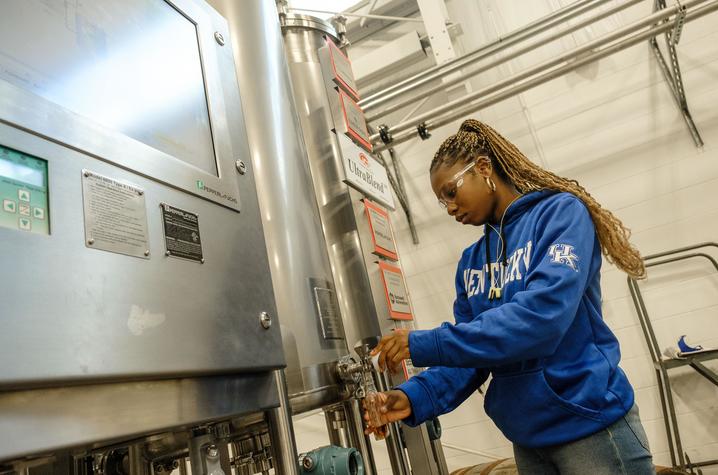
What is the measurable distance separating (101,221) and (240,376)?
26 centimetres

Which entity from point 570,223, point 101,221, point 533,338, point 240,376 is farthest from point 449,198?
point 101,221

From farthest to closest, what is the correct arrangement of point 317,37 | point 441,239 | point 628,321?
point 441,239 → point 628,321 → point 317,37

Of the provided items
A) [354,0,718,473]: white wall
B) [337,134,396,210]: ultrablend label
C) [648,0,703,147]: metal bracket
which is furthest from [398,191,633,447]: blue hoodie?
[648,0,703,147]: metal bracket

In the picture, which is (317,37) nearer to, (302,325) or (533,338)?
(302,325)

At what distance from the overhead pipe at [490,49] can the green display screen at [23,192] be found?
8.38 ft

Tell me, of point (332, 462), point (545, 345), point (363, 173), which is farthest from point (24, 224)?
point (363, 173)

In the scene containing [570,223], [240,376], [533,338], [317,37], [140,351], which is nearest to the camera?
[140,351]

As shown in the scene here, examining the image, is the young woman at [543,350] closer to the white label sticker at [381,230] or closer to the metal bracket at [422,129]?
the white label sticker at [381,230]

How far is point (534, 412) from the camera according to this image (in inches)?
38.1

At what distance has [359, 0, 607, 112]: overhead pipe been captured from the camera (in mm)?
2684

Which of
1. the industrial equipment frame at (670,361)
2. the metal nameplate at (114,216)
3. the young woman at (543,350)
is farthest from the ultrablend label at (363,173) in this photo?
the industrial equipment frame at (670,361)

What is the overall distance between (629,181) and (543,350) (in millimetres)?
2320

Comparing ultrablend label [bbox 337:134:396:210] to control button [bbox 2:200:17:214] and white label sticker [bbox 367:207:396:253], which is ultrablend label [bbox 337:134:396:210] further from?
control button [bbox 2:200:17:214]

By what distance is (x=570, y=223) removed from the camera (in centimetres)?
103
